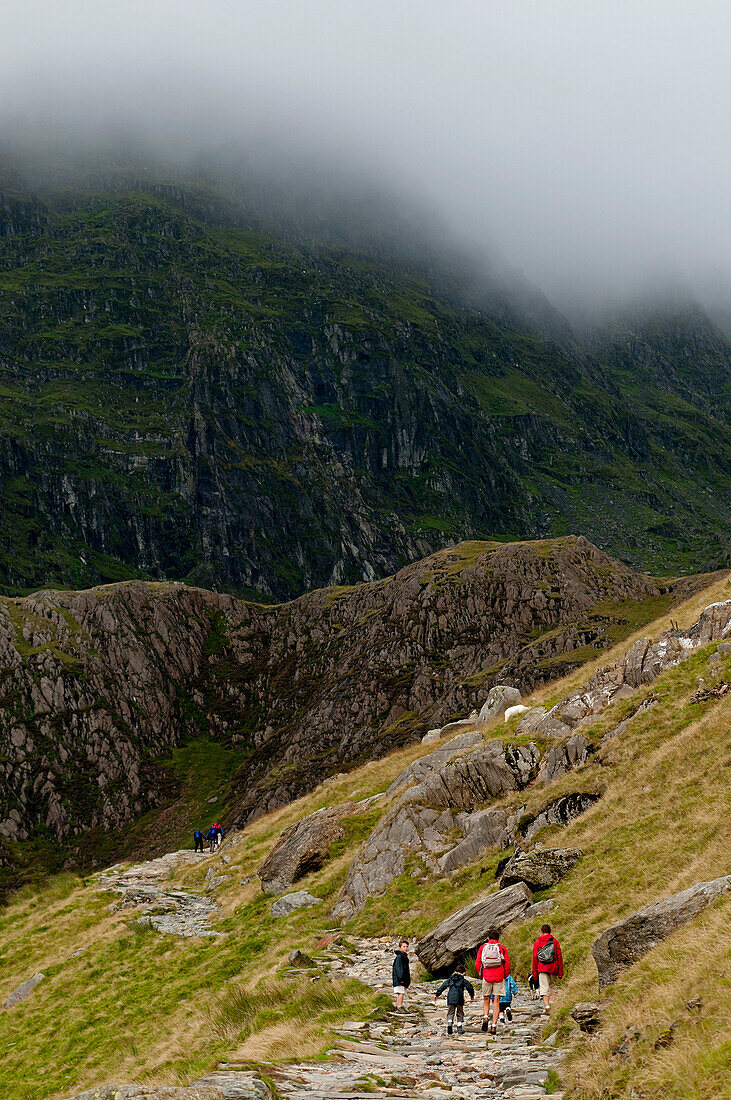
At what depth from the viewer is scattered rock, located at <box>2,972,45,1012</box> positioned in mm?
36812

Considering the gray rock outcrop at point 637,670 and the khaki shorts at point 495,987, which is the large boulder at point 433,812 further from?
the khaki shorts at point 495,987

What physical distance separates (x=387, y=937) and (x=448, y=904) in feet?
9.04

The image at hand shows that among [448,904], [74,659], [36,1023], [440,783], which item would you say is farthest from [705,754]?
[74,659]

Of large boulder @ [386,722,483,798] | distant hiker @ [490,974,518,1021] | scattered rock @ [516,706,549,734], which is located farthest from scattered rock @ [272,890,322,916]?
distant hiker @ [490,974,518,1021]

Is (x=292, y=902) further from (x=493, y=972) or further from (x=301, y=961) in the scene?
(x=493, y=972)

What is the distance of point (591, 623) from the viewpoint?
429ft

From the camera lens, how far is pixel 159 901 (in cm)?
4634

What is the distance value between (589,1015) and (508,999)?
13.9 feet

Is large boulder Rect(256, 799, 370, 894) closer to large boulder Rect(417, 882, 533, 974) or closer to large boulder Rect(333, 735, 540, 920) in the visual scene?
large boulder Rect(333, 735, 540, 920)

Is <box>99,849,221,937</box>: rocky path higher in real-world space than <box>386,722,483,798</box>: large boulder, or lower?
lower

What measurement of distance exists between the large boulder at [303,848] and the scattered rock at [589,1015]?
25958mm

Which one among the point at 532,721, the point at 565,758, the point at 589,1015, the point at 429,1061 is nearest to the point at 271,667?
the point at 532,721

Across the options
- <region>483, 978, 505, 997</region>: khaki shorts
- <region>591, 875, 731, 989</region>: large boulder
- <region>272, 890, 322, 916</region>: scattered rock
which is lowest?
<region>272, 890, 322, 916</region>: scattered rock

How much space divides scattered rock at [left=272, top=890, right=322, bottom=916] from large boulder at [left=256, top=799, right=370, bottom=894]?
254 centimetres
